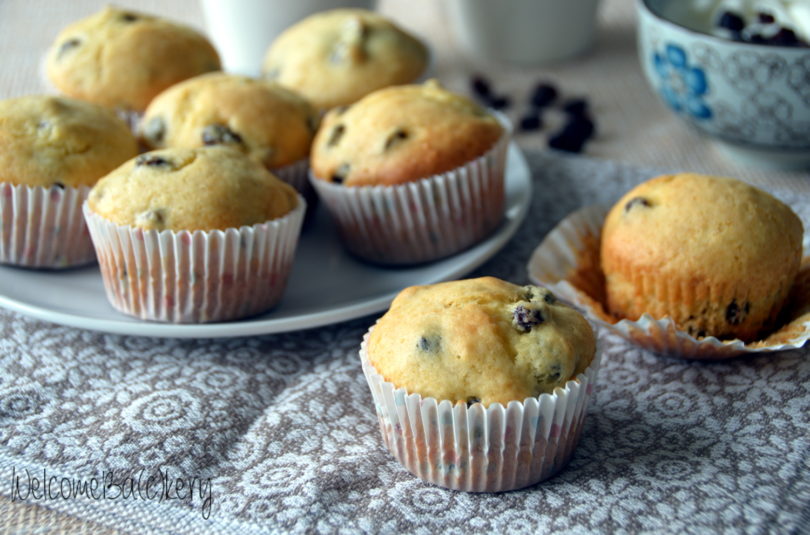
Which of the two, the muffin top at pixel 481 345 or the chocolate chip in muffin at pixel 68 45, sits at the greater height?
the chocolate chip in muffin at pixel 68 45

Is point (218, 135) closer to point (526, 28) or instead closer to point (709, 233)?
point (709, 233)

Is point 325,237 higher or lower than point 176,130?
lower

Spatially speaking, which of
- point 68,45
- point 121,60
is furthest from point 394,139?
point 68,45

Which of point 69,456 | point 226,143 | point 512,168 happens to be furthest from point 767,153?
point 69,456

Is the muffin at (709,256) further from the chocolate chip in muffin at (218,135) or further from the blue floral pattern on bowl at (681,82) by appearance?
the chocolate chip in muffin at (218,135)

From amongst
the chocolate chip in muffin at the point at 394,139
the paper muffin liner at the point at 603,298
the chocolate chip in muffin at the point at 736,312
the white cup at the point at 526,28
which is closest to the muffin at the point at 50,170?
A: the chocolate chip in muffin at the point at 394,139

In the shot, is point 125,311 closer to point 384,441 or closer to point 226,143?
point 226,143
